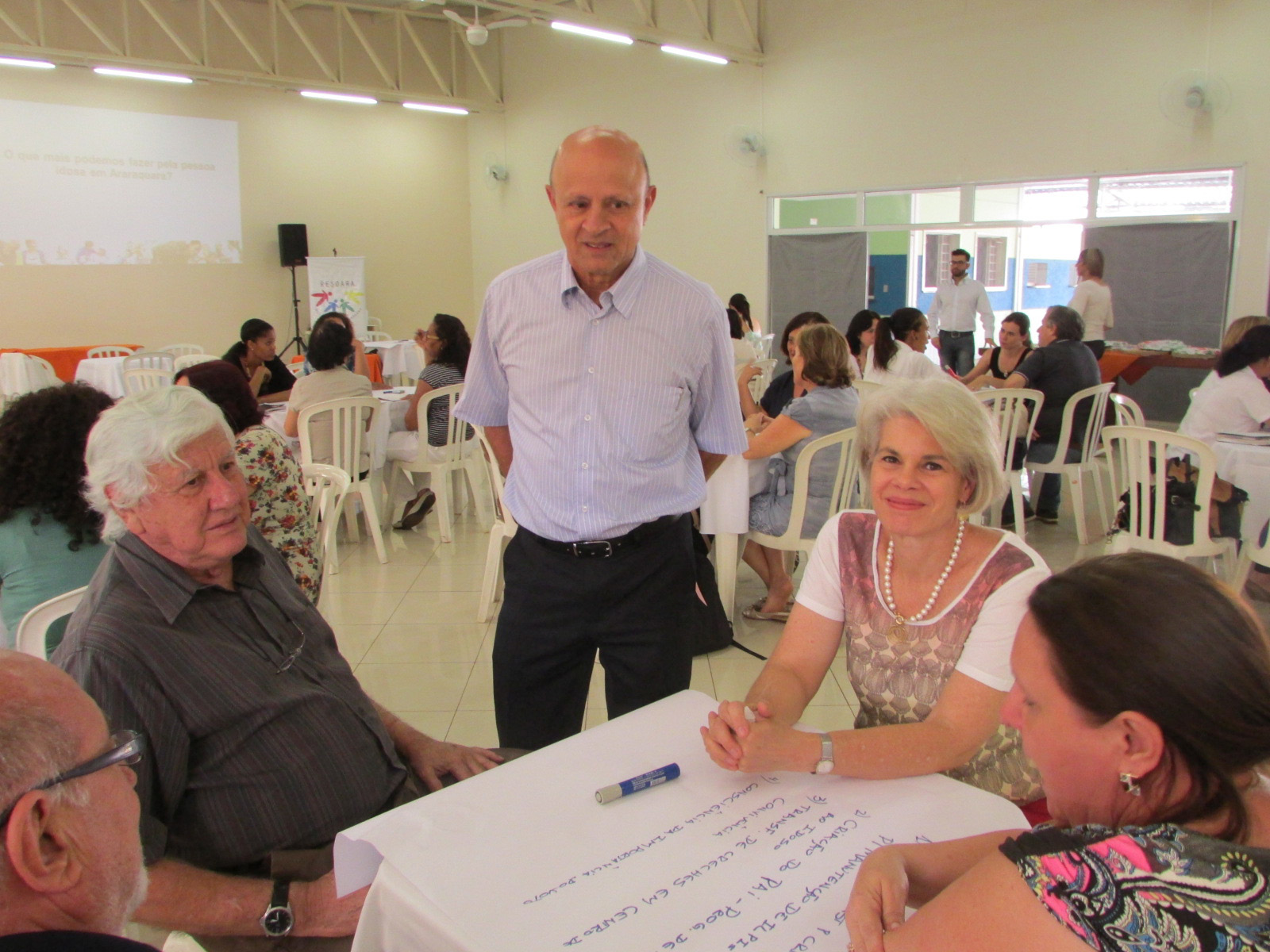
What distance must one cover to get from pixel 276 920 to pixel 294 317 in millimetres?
10579

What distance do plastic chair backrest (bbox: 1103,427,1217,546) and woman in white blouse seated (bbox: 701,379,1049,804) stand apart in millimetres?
2318

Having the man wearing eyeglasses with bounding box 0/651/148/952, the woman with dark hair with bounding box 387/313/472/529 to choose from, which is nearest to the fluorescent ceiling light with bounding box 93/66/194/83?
the woman with dark hair with bounding box 387/313/472/529

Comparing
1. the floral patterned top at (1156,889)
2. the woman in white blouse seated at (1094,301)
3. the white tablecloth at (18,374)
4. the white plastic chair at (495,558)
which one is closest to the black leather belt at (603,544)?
the floral patterned top at (1156,889)

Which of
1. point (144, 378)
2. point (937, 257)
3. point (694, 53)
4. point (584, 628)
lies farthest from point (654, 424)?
point (937, 257)

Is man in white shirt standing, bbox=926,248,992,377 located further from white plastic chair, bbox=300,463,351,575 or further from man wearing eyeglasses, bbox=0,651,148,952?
man wearing eyeglasses, bbox=0,651,148,952

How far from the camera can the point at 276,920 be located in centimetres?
130

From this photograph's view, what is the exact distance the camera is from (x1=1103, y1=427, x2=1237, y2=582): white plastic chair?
3541mm

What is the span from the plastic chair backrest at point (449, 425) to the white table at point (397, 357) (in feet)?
14.6

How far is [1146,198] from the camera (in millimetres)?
7703

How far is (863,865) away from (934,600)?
0.64m

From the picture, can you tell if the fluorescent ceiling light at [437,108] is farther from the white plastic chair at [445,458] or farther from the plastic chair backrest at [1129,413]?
the plastic chair backrest at [1129,413]

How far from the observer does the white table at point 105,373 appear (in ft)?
24.2

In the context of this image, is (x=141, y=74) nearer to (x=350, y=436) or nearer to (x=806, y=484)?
(x=350, y=436)

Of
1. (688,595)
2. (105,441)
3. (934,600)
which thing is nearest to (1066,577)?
(934,600)
